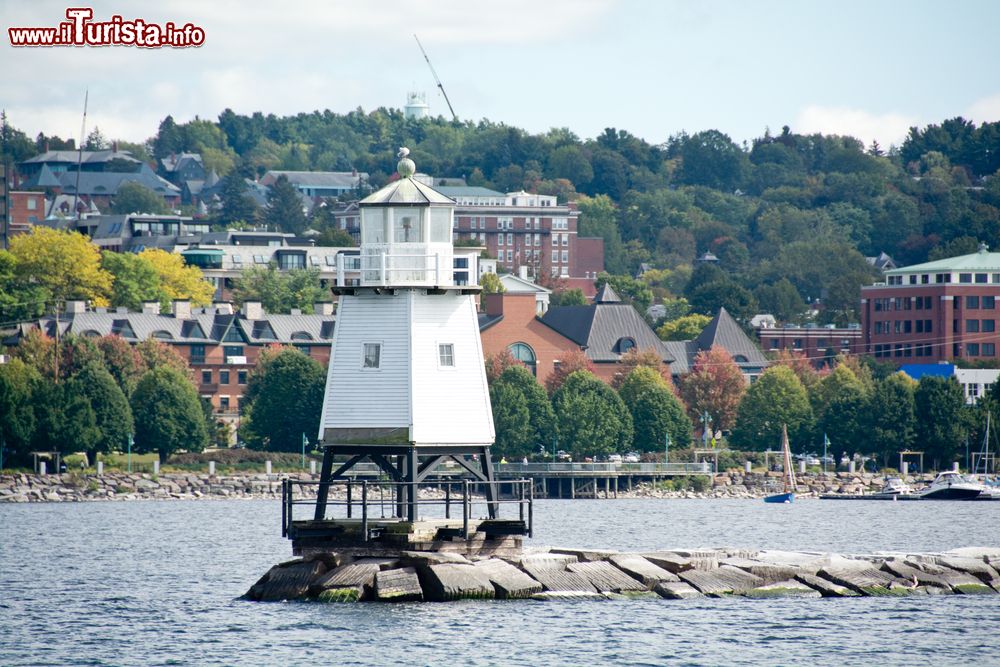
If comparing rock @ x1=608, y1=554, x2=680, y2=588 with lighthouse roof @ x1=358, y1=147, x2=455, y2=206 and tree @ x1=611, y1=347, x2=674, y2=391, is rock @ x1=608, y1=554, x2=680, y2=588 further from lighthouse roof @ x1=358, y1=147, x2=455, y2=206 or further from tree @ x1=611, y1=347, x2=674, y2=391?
tree @ x1=611, y1=347, x2=674, y2=391

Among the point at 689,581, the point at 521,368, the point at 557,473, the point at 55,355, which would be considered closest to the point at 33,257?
the point at 55,355

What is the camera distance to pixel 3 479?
372ft

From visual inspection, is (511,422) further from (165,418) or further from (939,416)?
(939,416)

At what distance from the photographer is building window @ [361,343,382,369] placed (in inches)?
1861

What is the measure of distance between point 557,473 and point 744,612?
72.6 m

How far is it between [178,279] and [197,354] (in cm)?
3350

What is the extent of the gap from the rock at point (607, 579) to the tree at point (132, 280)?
4646 inches

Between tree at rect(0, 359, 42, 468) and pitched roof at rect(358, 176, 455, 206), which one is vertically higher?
pitched roof at rect(358, 176, 455, 206)

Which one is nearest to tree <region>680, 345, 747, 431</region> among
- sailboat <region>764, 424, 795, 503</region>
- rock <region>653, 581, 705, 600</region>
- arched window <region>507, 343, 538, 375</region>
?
arched window <region>507, 343, 538, 375</region>

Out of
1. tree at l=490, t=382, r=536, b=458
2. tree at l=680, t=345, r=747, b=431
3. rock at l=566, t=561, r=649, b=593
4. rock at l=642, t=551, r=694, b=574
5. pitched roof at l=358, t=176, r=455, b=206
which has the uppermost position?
pitched roof at l=358, t=176, r=455, b=206

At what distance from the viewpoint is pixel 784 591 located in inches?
1946

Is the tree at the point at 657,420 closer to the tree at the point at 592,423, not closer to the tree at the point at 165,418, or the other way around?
the tree at the point at 592,423

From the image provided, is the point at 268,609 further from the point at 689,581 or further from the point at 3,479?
the point at 3,479

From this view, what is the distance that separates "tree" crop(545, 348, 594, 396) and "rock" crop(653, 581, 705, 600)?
3482 inches
